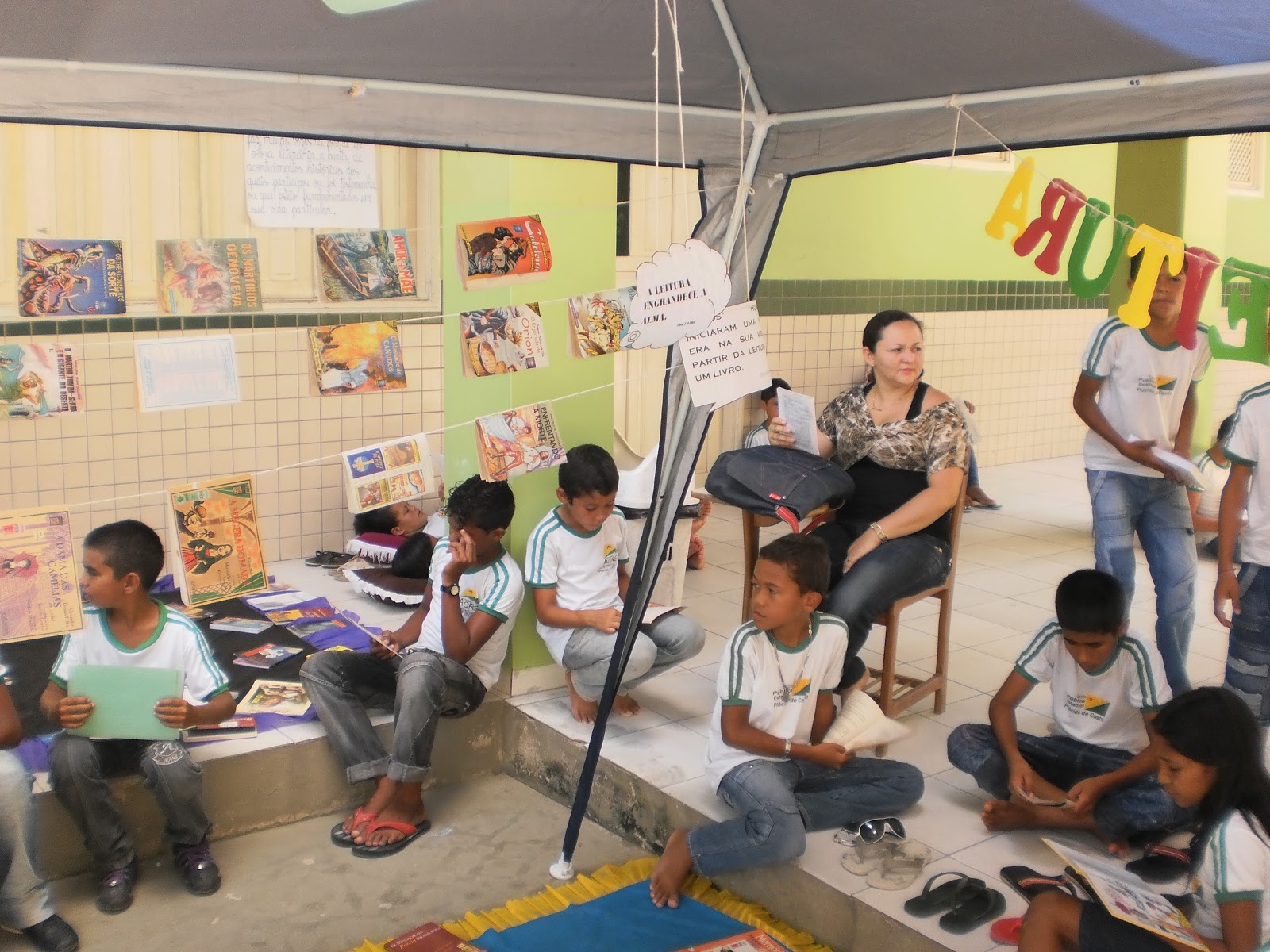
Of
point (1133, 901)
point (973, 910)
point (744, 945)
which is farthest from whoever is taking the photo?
point (744, 945)

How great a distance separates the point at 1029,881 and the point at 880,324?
1.66 metres

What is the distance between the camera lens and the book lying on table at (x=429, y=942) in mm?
2952

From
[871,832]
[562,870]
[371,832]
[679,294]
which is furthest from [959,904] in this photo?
[371,832]

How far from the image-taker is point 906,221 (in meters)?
8.19

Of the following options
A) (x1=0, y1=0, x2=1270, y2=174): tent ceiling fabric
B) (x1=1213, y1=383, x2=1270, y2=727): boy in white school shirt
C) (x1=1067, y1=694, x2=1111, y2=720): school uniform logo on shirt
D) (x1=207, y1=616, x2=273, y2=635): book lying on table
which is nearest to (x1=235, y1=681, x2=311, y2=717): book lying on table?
(x1=207, y1=616, x2=273, y2=635): book lying on table

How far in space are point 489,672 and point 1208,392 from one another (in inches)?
233

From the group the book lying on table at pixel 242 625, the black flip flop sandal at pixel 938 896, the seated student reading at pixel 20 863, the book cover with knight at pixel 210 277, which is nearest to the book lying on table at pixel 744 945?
the black flip flop sandal at pixel 938 896

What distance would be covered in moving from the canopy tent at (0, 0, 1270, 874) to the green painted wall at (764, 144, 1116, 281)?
14.5 feet

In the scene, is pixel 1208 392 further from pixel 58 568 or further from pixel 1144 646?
pixel 58 568

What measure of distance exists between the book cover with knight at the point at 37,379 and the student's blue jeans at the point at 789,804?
1774 mm

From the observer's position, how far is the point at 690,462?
2.99 meters

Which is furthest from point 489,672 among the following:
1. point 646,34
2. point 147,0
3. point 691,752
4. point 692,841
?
point 147,0

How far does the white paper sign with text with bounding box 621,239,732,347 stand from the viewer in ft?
8.63

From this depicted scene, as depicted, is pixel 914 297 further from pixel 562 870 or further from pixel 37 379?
pixel 37 379
